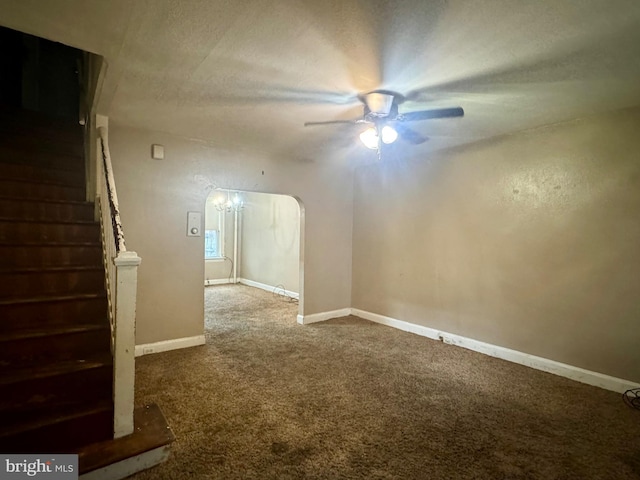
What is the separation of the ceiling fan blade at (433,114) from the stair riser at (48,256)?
260 cm

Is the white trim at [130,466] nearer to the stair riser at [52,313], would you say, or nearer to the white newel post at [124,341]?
the white newel post at [124,341]

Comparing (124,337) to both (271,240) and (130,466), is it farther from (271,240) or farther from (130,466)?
(271,240)

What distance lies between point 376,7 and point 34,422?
103 inches

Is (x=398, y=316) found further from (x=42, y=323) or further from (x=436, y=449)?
(x=42, y=323)

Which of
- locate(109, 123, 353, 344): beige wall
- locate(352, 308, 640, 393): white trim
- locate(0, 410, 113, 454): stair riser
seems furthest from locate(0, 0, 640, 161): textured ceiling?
locate(352, 308, 640, 393): white trim

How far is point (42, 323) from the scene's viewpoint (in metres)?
2.18

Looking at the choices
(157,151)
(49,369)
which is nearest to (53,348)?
(49,369)

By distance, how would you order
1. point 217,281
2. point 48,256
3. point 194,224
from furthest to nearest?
point 217,281 → point 194,224 → point 48,256

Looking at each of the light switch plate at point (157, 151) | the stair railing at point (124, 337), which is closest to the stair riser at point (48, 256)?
the stair railing at point (124, 337)

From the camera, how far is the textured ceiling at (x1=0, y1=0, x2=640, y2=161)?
1.54 m

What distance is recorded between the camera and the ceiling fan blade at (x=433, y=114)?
2.33 meters

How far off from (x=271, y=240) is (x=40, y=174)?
4.29m

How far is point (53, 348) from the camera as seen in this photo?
6.80 feet

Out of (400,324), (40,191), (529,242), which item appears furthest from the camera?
(400,324)
